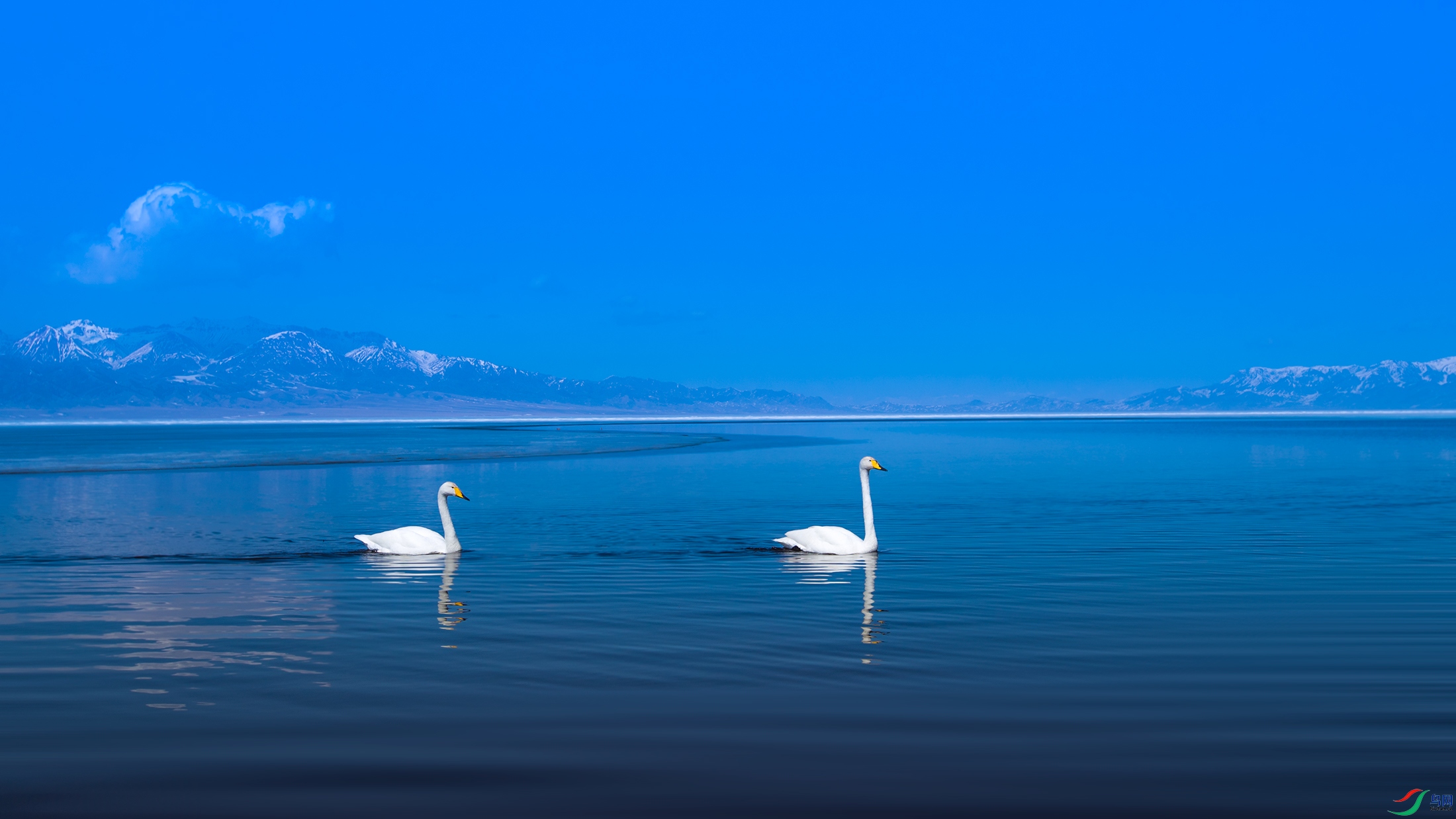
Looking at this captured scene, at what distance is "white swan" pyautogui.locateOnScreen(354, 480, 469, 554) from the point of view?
20828mm

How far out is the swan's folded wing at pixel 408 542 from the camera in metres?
20.8

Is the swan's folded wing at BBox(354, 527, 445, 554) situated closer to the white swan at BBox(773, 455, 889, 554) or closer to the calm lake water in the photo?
the calm lake water

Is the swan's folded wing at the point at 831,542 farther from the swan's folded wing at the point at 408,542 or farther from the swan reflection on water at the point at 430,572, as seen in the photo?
the swan's folded wing at the point at 408,542

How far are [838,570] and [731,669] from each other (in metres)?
Result: 7.79

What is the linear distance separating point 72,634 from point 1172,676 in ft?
34.4

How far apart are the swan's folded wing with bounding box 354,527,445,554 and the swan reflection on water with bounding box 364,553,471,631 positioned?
0.09m

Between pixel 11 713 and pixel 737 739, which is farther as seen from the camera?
pixel 11 713

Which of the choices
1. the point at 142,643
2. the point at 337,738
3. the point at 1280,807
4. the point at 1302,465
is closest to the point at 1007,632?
the point at 1280,807

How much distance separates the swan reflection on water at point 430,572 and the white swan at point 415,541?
0.29 ft

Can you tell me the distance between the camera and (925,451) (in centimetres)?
6906

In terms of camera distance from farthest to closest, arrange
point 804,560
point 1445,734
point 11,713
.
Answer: point 804,560, point 11,713, point 1445,734

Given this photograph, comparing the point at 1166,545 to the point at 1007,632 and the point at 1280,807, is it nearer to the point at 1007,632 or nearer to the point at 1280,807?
the point at 1007,632
